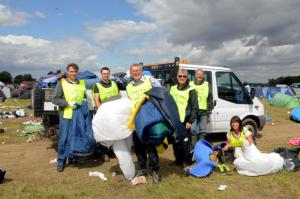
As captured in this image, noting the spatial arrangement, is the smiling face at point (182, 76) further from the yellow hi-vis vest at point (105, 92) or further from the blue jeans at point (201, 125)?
the yellow hi-vis vest at point (105, 92)

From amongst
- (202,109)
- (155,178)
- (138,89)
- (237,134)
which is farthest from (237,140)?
(138,89)

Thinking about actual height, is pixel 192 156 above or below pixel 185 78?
below

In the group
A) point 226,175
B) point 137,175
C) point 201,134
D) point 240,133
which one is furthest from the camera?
point 201,134

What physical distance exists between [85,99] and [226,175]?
303 centimetres

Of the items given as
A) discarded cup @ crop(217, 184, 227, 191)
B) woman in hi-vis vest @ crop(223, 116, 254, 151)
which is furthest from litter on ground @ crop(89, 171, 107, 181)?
woman in hi-vis vest @ crop(223, 116, 254, 151)

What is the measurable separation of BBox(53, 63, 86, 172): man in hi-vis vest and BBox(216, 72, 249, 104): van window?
12.5 feet

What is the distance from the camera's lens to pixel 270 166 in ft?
18.7

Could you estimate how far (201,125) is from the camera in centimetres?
674

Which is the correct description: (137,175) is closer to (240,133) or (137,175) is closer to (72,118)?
(72,118)

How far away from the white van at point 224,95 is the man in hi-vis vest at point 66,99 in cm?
258

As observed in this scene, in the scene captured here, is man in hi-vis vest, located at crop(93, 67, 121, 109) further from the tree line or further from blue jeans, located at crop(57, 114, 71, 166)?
the tree line

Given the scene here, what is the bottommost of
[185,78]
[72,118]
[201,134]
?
[201,134]

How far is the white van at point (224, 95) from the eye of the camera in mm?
8211

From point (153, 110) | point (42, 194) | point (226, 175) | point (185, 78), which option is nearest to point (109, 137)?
point (153, 110)
